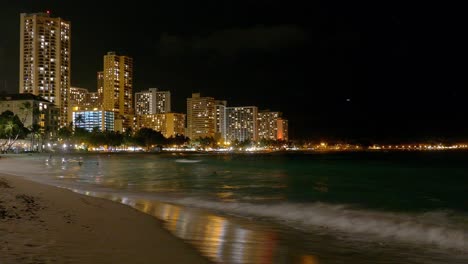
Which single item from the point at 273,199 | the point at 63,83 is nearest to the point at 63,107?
the point at 63,83

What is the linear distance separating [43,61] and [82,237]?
663ft

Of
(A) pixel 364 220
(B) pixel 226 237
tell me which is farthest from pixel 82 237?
(A) pixel 364 220

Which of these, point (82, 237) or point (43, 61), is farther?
point (43, 61)

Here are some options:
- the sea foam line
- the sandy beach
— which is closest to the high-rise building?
the sea foam line

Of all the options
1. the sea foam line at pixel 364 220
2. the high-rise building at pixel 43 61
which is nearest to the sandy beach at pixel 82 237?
the sea foam line at pixel 364 220

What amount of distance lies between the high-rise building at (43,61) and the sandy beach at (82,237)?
627 feet

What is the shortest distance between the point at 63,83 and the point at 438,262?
204672 millimetres

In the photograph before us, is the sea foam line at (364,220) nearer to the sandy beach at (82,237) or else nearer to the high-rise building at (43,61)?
the sandy beach at (82,237)

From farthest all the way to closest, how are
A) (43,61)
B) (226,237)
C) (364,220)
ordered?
1. (43,61)
2. (364,220)
3. (226,237)

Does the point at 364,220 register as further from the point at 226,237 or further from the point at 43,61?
the point at 43,61

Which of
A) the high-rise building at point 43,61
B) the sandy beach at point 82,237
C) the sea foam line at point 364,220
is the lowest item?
the sea foam line at point 364,220

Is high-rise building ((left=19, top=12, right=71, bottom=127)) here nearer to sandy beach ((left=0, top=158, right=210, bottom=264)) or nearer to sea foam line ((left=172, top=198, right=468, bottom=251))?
sea foam line ((left=172, top=198, right=468, bottom=251))

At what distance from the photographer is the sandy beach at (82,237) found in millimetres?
7781

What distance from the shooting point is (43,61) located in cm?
19225
